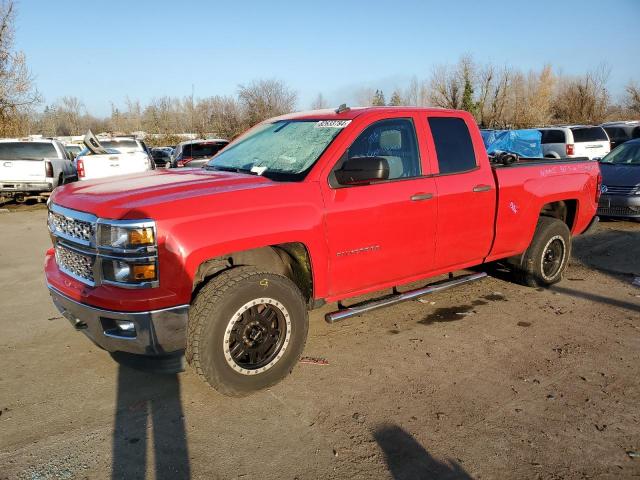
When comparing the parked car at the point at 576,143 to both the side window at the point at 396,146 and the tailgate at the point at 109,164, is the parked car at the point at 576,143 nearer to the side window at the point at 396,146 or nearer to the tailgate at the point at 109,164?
the tailgate at the point at 109,164

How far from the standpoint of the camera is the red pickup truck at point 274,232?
319 centimetres

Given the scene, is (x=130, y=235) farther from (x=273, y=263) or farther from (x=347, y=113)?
(x=347, y=113)

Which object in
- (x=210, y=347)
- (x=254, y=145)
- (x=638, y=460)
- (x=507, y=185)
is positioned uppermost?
(x=254, y=145)

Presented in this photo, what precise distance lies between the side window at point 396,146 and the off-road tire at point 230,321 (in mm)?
1429

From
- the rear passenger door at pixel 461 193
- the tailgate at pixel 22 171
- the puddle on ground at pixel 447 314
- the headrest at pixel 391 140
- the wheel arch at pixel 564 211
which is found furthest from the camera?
the tailgate at pixel 22 171

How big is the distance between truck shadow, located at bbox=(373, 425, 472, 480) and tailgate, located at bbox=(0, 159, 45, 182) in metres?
13.6

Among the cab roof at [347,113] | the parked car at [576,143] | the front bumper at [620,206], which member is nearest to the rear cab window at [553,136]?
the parked car at [576,143]

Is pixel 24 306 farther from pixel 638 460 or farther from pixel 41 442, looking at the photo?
pixel 638 460

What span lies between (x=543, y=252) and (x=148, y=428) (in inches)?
177

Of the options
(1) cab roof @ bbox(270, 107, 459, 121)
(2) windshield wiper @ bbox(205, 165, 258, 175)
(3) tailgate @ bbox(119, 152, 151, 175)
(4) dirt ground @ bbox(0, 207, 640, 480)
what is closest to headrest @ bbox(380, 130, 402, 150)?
(1) cab roof @ bbox(270, 107, 459, 121)

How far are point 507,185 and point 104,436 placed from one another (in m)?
4.14

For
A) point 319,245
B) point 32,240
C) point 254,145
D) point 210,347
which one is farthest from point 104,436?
point 32,240

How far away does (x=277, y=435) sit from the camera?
10.4 ft

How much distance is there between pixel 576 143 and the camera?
17016 mm
